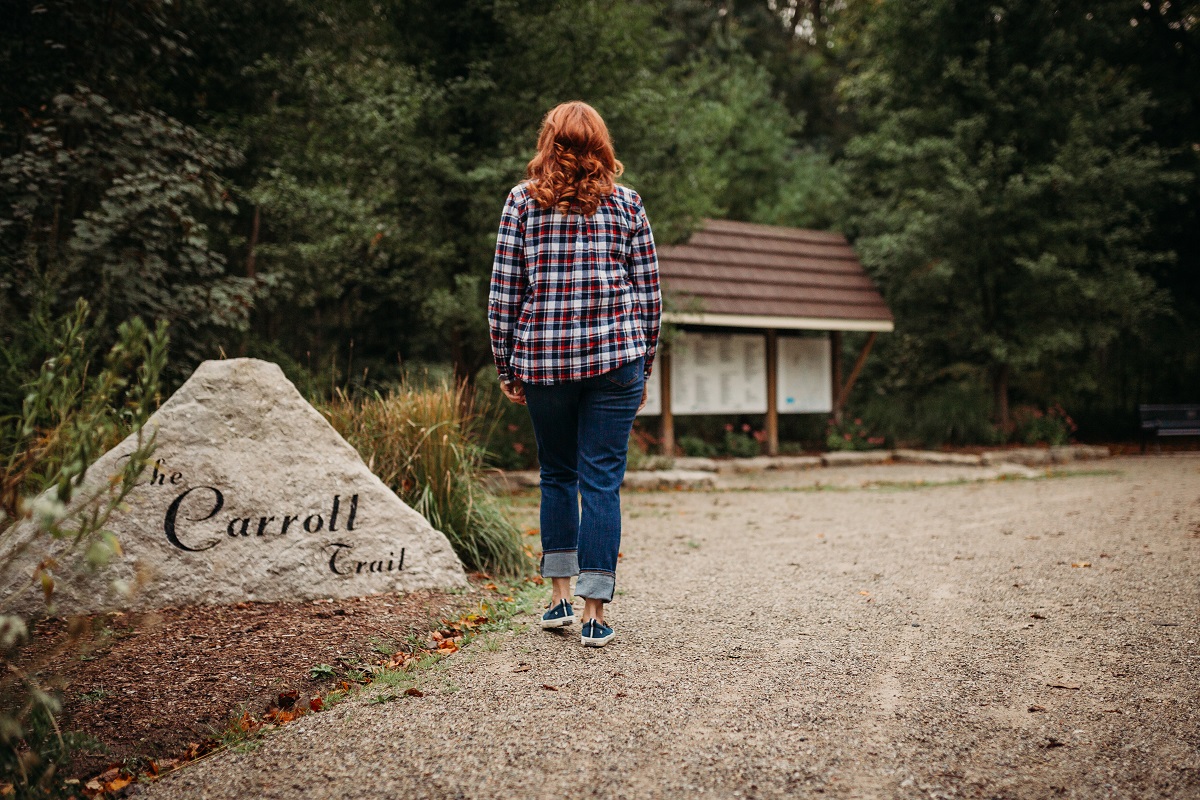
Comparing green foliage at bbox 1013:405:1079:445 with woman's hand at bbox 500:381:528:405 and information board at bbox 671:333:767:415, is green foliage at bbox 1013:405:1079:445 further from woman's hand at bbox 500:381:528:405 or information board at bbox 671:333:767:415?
woman's hand at bbox 500:381:528:405

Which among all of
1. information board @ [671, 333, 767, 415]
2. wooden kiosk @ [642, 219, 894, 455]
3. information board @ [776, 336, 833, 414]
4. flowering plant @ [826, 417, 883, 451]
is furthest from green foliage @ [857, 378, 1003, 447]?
information board @ [671, 333, 767, 415]

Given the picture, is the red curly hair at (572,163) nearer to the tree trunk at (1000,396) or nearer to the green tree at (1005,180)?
the green tree at (1005,180)

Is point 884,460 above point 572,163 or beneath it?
beneath

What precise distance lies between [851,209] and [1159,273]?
6.34 m

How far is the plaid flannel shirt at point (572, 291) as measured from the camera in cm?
326

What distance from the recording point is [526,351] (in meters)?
3.30

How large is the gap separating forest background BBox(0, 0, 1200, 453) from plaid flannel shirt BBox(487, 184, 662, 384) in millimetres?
2070

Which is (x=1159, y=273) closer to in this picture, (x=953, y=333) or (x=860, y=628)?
(x=953, y=333)

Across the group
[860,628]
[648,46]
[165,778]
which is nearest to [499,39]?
[648,46]

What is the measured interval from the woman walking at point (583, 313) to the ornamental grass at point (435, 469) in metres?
1.63

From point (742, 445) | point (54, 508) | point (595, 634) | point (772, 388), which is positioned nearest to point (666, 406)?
point (742, 445)

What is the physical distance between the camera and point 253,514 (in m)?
3.88

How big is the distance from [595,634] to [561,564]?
1.13ft

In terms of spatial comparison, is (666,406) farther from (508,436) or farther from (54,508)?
(54,508)
